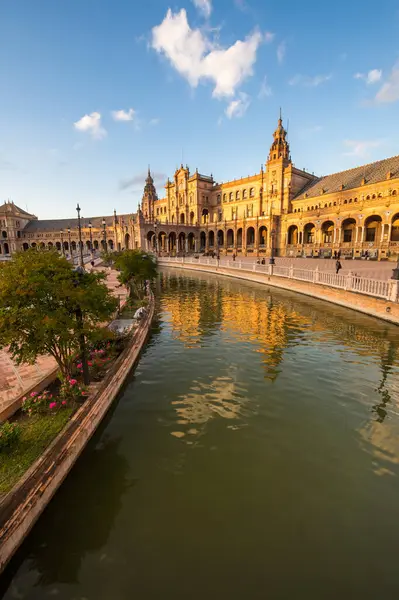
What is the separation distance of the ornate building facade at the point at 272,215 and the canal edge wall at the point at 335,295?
16095 mm

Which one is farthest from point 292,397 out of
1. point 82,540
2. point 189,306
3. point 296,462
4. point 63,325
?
point 189,306

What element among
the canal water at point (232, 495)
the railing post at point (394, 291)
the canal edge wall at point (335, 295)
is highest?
the railing post at point (394, 291)

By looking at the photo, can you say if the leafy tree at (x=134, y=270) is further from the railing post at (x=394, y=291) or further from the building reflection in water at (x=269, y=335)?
the railing post at (x=394, y=291)

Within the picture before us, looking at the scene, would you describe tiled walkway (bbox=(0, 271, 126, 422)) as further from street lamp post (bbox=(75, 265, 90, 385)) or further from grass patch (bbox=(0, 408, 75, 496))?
street lamp post (bbox=(75, 265, 90, 385))

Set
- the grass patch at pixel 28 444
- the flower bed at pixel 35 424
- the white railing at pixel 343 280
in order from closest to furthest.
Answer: the grass patch at pixel 28 444
the flower bed at pixel 35 424
the white railing at pixel 343 280

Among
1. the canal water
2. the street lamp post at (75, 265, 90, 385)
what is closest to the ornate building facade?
the street lamp post at (75, 265, 90, 385)

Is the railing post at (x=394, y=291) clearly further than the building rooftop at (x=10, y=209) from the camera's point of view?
No

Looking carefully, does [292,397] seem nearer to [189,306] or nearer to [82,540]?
[82,540]

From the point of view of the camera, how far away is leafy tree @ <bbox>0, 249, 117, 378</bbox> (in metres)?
4.89

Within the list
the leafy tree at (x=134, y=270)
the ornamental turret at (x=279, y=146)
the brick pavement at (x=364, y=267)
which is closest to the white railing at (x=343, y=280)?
the brick pavement at (x=364, y=267)

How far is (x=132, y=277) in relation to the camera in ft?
58.4

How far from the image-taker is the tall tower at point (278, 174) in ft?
181

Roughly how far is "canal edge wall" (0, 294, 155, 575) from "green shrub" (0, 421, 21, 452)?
1.92ft

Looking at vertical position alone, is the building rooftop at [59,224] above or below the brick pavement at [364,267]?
above
